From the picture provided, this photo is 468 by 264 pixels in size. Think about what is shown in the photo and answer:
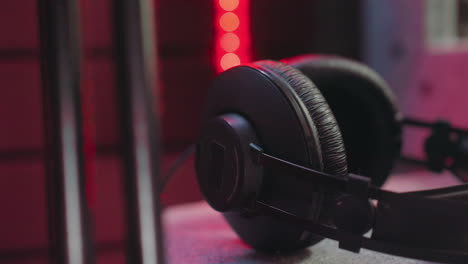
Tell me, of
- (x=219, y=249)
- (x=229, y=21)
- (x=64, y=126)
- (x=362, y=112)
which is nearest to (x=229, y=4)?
(x=229, y=21)

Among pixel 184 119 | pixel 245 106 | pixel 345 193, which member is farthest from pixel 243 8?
pixel 345 193

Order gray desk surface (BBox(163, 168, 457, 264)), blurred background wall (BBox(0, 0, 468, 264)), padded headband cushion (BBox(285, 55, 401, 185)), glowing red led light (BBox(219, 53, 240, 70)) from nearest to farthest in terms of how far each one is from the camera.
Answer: gray desk surface (BBox(163, 168, 457, 264)), padded headband cushion (BBox(285, 55, 401, 185)), blurred background wall (BBox(0, 0, 468, 264)), glowing red led light (BBox(219, 53, 240, 70))

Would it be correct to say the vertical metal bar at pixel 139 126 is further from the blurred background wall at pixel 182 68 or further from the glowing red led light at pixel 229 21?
the glowing red led light at pixel 229 21

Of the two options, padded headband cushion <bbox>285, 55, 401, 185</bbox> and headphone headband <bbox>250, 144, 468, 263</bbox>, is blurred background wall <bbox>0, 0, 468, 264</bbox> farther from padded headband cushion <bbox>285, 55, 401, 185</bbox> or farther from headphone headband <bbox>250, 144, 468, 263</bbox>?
headphone headband <bbox>250, 144, 468, 263</bbox>

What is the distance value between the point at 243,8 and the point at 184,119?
424mm

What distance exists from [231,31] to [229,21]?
34mm

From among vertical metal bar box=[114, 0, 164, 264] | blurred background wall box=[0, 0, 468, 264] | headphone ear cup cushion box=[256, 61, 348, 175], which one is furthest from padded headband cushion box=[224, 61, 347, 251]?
blurred background wall box=[0, 0, 468, 264]

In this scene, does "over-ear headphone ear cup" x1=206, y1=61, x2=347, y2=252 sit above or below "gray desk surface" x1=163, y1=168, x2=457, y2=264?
above

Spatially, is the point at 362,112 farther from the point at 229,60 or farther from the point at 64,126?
the point at 229,60

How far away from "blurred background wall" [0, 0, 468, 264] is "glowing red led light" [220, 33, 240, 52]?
0.11 ft

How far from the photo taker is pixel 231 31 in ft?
5.15

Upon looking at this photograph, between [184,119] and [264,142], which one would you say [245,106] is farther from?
[184,119]

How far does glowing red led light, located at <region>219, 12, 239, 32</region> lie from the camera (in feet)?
5.09

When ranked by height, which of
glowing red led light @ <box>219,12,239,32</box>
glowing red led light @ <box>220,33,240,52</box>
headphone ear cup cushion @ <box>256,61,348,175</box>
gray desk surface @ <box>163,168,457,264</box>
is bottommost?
gray desk surface @ <box>163,168,457,264</box>
